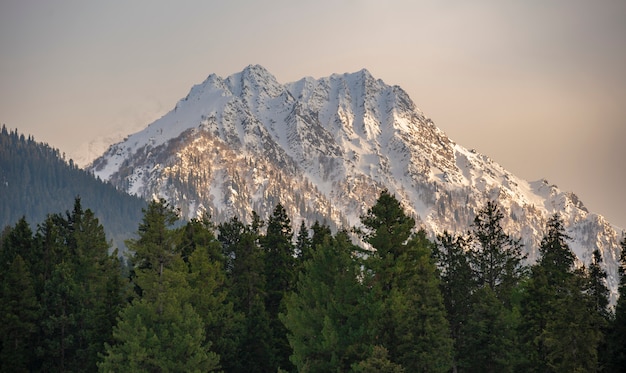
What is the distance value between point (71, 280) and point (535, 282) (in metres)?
40.1

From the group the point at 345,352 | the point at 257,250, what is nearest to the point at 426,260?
the point at 345,352

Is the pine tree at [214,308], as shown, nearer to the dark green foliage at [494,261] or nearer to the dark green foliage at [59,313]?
the dark green foliage at [59,313]

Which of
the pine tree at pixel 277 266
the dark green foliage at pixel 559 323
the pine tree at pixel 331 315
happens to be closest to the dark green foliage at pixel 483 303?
the dark green foliage at pixel 559 323

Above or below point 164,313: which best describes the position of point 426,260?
above

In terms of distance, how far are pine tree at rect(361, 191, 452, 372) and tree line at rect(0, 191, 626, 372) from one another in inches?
4.3

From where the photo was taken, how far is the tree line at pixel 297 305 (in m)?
55.3

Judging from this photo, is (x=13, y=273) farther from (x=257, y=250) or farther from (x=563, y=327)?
(x=563, y=327)

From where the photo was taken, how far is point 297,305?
59.5 m

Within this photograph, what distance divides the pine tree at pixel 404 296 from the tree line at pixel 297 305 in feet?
0.36

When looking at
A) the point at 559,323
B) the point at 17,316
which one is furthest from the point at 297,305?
the point at 17,316

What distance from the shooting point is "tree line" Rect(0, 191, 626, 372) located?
55344mm

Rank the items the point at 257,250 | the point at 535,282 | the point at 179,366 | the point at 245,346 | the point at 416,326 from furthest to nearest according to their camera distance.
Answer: the point at 257,250 < the point at 245,346 < the point at 535,282 < the point at 179,366 < the point at 416,326

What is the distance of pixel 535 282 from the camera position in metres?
67.1

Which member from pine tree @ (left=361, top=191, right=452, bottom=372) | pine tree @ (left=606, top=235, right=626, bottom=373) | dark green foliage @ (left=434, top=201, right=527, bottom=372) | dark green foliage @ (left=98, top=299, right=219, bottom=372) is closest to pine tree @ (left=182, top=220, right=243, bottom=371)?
dark green foliage @ (left=98, top=299, right=219, bottom=372)
